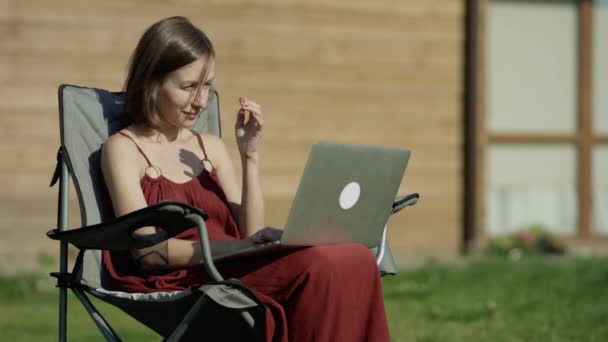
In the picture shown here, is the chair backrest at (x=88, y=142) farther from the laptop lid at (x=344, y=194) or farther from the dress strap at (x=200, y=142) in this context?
the laptop lid at (x=344, y=194)

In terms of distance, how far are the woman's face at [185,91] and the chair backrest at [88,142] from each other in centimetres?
23

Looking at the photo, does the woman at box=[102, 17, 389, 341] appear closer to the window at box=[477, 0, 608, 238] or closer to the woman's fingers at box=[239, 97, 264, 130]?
the woman's fingers at box=[239, 97, 264, 130]

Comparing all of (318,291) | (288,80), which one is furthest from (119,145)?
(288,80)

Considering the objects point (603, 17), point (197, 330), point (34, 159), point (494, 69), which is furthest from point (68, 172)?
point (603, 17)

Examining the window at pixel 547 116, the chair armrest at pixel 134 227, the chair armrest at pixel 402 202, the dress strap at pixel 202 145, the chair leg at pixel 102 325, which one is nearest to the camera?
the chair armrest at pixel 134 227

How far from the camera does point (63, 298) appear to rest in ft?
9.53

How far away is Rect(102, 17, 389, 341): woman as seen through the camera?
263 cm

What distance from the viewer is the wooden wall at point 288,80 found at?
592 centimetres

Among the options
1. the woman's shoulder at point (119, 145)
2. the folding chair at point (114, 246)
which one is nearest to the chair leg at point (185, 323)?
the folding chair at point (114, 246)

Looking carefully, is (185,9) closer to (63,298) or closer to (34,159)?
(34,159)

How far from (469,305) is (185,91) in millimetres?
2381

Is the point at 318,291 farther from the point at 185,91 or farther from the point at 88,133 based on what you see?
the point at 88,133

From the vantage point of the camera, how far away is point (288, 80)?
6520 mm

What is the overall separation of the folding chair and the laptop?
0.16 meters
